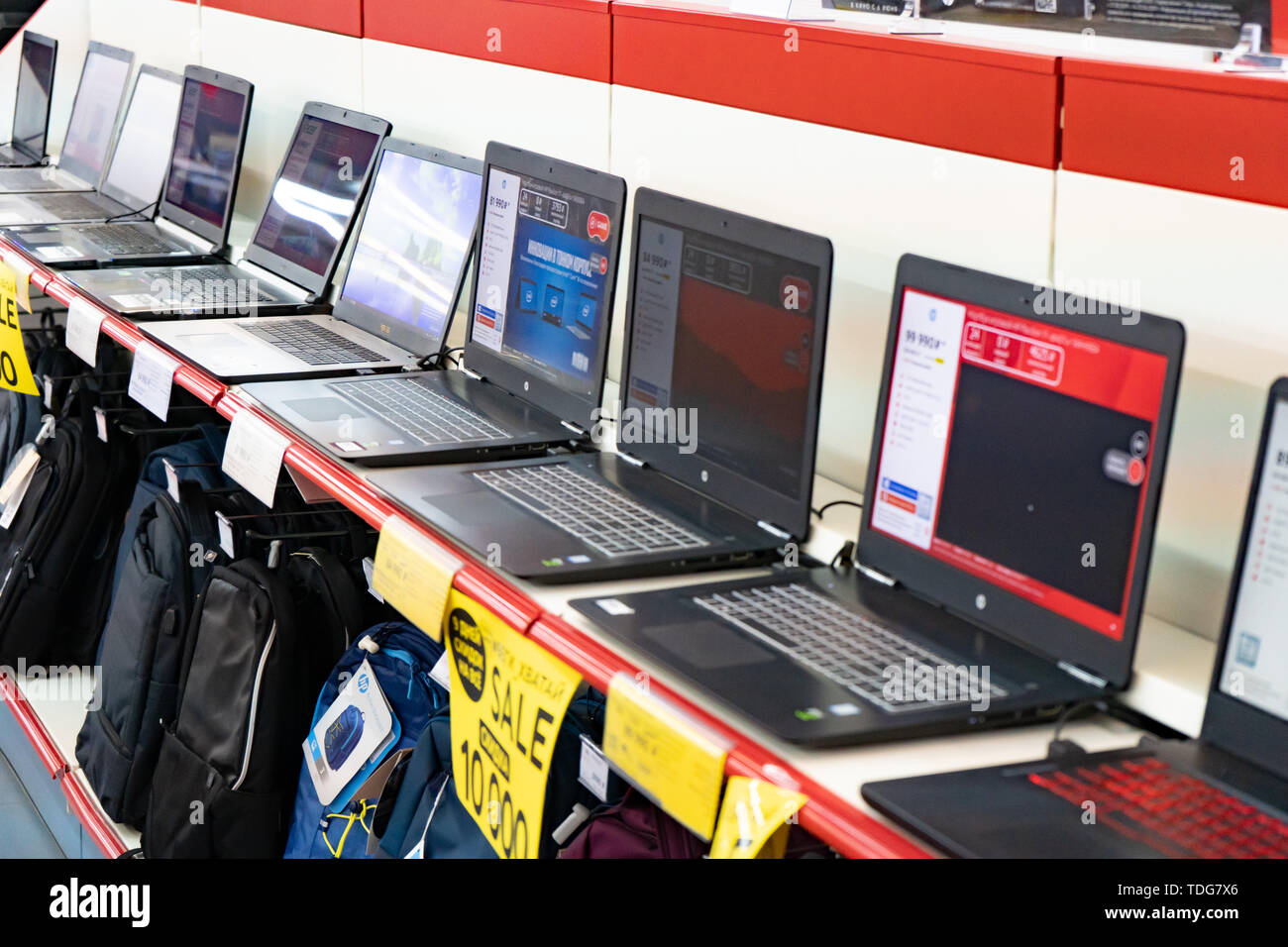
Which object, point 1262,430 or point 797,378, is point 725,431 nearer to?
point 797,378

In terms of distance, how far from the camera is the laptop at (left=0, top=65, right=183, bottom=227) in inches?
140

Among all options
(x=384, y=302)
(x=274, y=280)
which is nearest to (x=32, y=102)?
(x=274, y=280)

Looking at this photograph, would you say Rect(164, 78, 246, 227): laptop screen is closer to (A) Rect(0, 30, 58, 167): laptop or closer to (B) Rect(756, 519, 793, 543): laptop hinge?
(A) Rect(0, 30, 58, 167): laptop

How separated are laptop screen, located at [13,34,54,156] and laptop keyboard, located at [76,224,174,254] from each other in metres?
1.20

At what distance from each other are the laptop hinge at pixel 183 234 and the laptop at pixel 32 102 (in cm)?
114

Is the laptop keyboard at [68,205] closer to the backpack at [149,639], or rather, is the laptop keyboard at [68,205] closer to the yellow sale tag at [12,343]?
the yellow sale tag at [12,343]

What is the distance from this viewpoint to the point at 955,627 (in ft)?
4.72

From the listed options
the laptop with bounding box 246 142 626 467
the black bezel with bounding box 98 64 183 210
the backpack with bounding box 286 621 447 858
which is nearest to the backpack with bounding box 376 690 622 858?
the backpack with bounding box 286 621 447 858

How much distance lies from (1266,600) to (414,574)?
0.88m

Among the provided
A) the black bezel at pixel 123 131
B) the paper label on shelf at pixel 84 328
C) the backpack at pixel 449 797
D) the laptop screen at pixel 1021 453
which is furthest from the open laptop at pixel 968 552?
the black bezel at pixel 123 131

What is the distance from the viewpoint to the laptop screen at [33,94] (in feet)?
14.5

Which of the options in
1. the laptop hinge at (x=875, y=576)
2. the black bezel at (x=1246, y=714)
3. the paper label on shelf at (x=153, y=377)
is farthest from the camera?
the paper label on shelf at (x=153, y=377)
